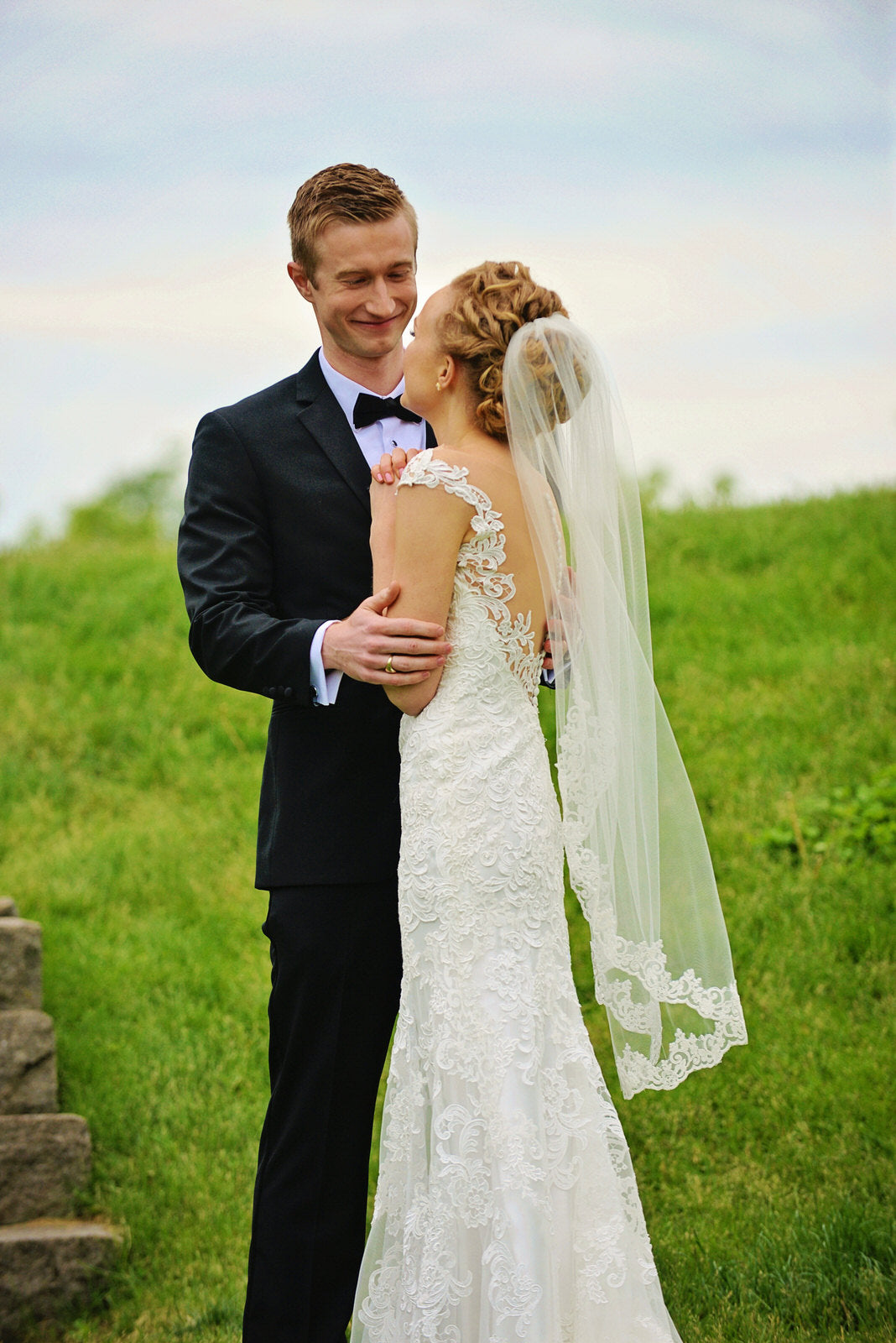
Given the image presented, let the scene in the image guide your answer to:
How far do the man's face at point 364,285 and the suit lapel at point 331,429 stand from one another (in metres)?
0.12

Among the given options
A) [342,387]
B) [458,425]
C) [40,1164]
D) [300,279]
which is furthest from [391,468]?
[40,1164]

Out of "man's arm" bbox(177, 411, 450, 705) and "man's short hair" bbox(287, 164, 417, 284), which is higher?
"man's short hair" bbox(287, 164, 417, 284)

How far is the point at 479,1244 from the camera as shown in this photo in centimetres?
258

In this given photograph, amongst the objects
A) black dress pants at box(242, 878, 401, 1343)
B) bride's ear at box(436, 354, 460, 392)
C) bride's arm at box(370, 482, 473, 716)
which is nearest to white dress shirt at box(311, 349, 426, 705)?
bride's ear at box(436, 354, 460, 392)

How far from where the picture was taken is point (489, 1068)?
8.63ft

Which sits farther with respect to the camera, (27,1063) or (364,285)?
(27,1063)

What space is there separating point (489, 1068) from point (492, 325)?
1.61m

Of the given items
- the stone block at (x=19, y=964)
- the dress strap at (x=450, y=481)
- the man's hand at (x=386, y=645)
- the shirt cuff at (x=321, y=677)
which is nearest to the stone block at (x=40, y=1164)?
the stone block at (x=19, y=964)

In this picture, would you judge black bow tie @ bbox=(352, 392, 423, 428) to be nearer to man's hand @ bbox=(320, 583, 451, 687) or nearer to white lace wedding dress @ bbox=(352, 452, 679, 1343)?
white lace wedding dress @ bbox=(352, 452, 679, 1343)

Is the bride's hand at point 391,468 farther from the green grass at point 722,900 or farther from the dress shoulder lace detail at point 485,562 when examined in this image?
the green grass at point 722,900

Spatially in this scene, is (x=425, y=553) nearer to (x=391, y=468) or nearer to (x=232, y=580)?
(x=391, y=468)

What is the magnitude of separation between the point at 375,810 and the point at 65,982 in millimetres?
2907

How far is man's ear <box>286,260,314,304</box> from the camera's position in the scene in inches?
128

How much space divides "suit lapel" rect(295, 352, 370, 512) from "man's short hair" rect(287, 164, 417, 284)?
0.26 metres
